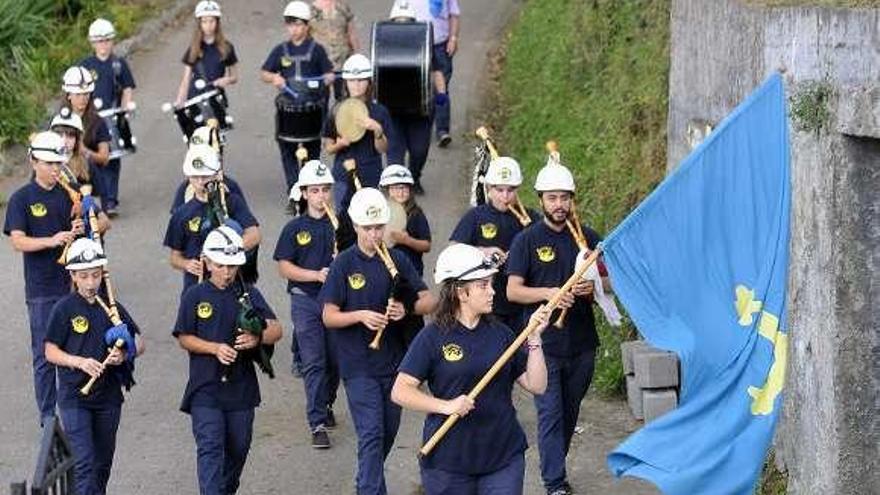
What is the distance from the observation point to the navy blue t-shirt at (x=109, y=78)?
1809 cm

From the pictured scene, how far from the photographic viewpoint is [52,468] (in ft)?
26.1

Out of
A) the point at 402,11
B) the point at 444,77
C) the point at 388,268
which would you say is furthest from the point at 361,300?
the point at 444,77

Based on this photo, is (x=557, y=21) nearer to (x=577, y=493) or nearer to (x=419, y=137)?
(x=419, y=137)

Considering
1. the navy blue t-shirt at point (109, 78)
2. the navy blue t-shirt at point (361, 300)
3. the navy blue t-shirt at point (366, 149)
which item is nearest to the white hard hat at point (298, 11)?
the navy blue t-shirt at point (366, 149)

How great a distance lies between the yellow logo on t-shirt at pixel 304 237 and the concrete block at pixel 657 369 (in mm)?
2255

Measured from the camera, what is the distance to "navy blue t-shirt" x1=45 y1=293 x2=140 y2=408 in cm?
1145

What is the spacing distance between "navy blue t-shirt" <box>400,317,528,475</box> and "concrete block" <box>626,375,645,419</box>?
11.6 ft

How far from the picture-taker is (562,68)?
20672 millimetres

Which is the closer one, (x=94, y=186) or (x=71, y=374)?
(x=71, y=374)

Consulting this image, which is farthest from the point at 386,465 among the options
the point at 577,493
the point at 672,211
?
the point at 672,211

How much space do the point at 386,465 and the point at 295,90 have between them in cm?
551

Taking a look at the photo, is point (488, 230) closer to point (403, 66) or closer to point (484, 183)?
point (484, 183)

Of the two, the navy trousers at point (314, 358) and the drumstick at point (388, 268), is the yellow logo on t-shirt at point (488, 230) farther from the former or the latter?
the drumstick at point (388, 268)

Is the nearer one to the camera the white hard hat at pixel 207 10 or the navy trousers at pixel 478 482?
the navy trousers at pixel 478 482
